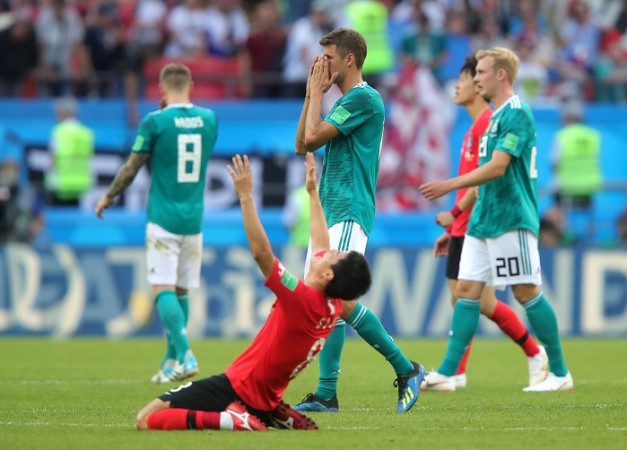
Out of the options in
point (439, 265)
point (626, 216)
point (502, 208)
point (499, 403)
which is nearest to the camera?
point (499, 403)

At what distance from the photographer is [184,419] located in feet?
23.7

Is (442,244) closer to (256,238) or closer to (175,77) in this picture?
(175,77)

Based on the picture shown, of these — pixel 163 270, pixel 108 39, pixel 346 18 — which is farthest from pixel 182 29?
pixel 163 270

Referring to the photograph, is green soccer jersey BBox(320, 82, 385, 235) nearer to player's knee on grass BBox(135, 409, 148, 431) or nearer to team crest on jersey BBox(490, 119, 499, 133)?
team crest on jersey BBox(490, 119, 499, 133)

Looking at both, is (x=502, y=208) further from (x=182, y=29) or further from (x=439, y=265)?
(x=182, y=29)

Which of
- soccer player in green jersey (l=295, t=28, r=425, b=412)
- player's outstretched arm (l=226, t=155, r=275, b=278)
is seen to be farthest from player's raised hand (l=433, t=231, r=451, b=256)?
player's outstretched arm (l=226, t=155, r=275, b=278)

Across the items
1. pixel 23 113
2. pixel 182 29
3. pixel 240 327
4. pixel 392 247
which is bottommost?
pixel 240 327

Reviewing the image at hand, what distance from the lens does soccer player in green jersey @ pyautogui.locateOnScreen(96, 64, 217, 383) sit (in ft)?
36.5

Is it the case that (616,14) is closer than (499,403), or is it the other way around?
(499,403)

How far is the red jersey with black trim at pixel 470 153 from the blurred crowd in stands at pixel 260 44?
9881 millimetres

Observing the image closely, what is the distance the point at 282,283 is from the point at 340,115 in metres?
1.83

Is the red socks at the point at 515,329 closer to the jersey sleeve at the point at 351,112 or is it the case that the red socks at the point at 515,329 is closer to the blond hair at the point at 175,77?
the jersey sleeve at the point at 351,112

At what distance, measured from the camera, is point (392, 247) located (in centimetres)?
1731

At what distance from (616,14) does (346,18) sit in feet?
17.0
